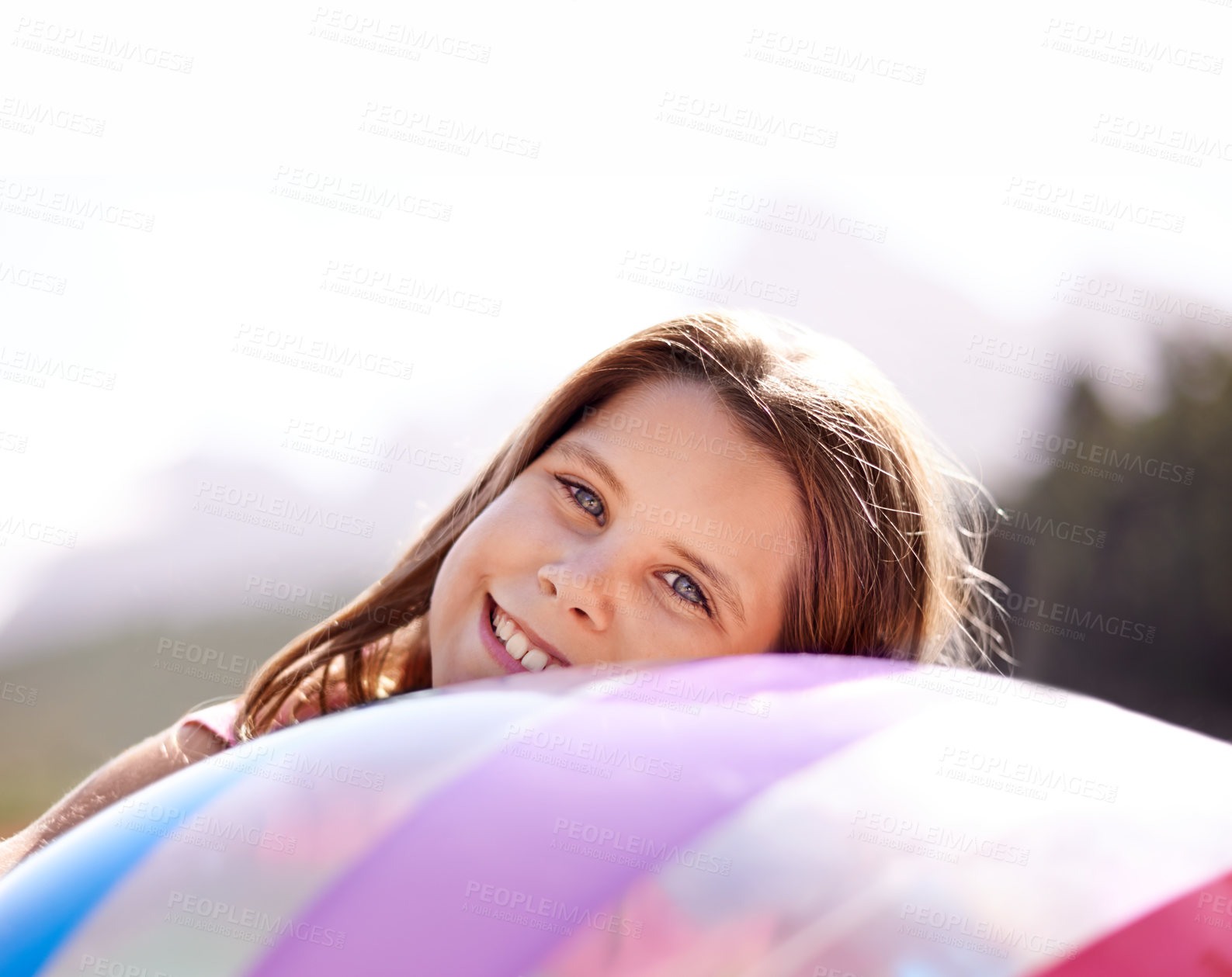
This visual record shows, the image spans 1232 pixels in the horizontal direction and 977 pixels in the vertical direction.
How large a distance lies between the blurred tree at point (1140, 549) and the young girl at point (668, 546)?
5.03 meters

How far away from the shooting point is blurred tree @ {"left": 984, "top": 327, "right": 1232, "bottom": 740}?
6.61 m

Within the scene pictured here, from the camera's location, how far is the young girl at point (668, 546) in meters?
1.54

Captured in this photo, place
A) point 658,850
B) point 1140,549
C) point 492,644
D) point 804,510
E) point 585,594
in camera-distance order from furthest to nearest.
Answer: point 1140,549
point 804,510
point 492,644
point 585,594
point 658,850

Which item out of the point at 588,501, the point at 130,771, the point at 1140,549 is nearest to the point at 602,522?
the point at 588,501

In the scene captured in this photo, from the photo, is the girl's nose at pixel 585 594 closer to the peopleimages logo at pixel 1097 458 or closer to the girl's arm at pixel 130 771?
the girl's arm at pixel 130 771

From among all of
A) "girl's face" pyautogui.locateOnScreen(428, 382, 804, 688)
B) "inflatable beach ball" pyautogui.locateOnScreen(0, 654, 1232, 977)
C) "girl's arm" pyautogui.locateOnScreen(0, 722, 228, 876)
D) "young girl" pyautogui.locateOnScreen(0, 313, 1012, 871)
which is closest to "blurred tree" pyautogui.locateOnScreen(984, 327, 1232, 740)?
"young girl" pyautogui.locateOnScreen(0, 313, 1012, 871)

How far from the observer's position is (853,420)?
1.79 meters

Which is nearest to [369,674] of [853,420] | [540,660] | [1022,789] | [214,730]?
[214,730]

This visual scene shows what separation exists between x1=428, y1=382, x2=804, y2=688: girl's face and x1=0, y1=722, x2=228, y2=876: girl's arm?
0.45m

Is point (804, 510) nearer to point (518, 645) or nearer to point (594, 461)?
point (594, 461)

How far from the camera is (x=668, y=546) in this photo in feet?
5.04

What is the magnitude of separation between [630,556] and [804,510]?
341 mm

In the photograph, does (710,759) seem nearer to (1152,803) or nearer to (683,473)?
(1152,803)

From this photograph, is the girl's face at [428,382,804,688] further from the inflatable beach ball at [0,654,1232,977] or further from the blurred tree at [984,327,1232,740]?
the blurred tree at [984,327,1232,740]
